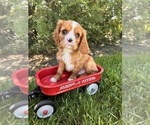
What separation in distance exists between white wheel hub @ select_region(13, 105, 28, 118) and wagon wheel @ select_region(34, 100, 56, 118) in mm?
56

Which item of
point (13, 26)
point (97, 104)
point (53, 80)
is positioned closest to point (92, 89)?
point (97, 104)

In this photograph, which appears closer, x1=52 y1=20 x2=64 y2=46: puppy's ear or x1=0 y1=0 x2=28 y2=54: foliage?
x1=0 y1=0 x2=28 y2=54: foliage

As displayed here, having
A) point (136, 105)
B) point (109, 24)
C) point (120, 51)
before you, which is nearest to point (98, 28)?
point (109, 24)

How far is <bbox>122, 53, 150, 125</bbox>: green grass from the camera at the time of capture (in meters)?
1.60

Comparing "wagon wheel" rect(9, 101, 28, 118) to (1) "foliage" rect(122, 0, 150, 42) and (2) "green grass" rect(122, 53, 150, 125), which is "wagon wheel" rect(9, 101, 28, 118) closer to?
(2) "green grass" rect(122, 53, 150, 125)

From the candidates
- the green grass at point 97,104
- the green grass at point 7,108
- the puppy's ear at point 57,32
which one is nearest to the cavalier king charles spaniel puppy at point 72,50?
the puppy's ear at point 57,32

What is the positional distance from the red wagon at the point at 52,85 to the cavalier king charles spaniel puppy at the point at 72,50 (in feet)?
0.09

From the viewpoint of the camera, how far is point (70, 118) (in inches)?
62.2

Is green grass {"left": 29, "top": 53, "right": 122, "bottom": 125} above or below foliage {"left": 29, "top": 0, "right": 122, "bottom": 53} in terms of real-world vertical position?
below

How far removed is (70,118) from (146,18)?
63cm

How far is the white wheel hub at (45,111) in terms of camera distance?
5.04ft

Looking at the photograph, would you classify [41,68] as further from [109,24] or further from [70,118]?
[109,24]

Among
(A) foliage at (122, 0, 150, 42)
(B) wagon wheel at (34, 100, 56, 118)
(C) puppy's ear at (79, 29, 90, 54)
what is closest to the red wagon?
(B) wagon wheel at (34, 100, 56, 118)

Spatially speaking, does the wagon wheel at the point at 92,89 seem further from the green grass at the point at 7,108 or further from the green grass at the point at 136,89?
the green grass at the point at 7,108
